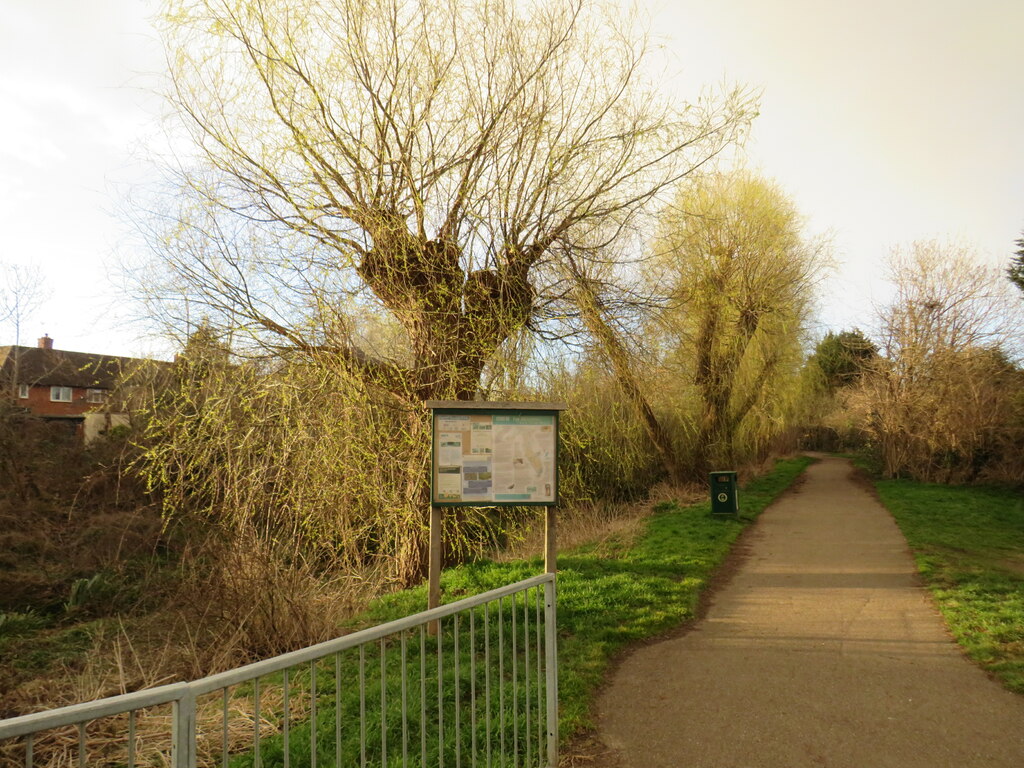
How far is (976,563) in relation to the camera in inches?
389

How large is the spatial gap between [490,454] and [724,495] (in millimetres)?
10079

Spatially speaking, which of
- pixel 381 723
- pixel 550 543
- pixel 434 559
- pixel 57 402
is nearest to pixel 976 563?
pixel 550 543

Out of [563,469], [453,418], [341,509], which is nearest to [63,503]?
[341,509]

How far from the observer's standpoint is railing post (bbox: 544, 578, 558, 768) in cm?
388

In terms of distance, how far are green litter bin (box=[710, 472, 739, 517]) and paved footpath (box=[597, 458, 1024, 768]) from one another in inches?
216

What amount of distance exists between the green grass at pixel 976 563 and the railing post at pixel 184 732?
19.6 ft

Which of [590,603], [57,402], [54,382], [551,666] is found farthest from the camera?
[57,402]

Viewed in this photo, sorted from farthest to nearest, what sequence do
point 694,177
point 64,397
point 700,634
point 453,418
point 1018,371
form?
point 64,397
point 1018,371
point 694,177
point 700,634
point 453,418

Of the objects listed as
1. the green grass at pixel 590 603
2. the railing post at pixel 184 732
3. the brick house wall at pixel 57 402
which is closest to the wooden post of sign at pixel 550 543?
the green grass at pixel 590 603

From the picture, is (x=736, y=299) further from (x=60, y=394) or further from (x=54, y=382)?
(x=60, y=394)

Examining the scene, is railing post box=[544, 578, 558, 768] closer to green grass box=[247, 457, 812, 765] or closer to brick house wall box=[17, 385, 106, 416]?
green grass box=[247, 457, 812, 765]

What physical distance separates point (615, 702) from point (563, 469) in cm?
572

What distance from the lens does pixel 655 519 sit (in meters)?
14.7

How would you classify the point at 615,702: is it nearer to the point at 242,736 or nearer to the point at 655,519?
the point at 242,736
